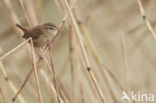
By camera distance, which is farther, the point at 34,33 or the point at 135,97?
the point at 135,97

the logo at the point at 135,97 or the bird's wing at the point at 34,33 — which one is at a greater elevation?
the bird's wing at the point at 34,33

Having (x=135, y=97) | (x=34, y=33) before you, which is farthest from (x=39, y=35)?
(x=135, y=97)

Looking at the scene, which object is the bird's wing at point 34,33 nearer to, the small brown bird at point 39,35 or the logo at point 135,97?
the small brown bird at point 39,35

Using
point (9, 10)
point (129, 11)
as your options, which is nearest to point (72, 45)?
point (9, 10)

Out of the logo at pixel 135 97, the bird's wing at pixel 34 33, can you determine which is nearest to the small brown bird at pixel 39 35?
the bird's wing at pixel 34 33

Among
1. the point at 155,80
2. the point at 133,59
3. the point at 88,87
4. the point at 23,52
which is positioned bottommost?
the point at 155,80

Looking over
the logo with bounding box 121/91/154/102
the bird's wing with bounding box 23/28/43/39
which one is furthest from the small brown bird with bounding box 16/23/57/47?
the logo with bounding box 121/91/154/102

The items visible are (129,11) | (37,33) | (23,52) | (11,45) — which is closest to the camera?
(37,33)

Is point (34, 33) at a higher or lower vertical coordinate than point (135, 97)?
higher

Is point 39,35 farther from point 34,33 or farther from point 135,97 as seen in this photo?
point 135,97

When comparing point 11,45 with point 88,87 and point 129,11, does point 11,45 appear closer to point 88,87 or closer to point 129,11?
point 129,11

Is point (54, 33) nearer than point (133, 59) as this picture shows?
Yes
